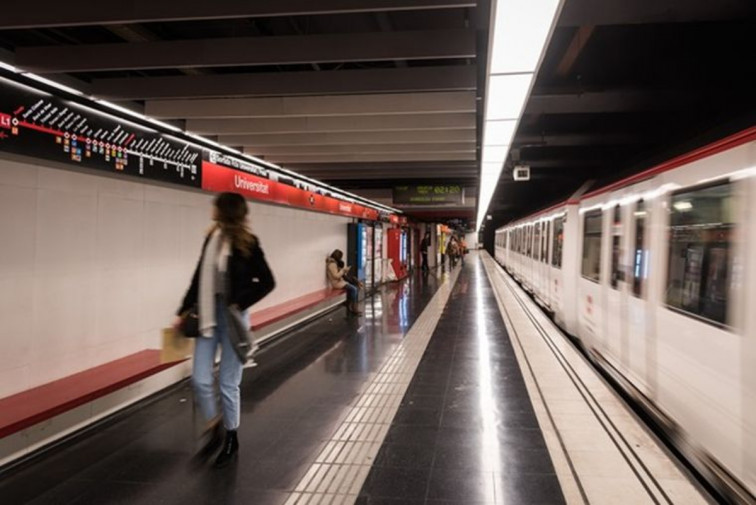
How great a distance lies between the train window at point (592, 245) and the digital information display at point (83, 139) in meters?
4.53

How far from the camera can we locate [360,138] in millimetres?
5539

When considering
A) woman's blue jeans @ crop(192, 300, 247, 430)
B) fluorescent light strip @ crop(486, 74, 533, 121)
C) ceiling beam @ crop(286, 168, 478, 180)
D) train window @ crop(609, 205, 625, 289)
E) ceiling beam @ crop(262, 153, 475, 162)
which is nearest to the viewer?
woman's blue jeans @ crop(192, 300, 247, 430)

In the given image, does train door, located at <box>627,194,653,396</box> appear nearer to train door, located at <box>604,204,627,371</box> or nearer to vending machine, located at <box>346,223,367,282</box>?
train door, located at <box>604,204,627,371</box>

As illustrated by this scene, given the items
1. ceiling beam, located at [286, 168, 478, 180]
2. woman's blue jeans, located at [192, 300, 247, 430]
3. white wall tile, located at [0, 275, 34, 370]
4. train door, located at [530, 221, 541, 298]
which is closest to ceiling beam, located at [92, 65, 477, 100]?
white wall tile, located at [0, 275, 34, 370]

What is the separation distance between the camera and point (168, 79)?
13.1 feet

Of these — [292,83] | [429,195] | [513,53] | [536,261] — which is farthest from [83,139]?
[536,261]

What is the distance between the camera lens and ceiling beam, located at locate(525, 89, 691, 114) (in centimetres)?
580

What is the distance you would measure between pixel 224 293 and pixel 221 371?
19.2 inches

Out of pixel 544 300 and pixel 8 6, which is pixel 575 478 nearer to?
pixel 8 6

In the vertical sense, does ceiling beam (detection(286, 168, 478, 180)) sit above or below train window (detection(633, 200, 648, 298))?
above

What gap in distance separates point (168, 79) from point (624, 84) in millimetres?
5018

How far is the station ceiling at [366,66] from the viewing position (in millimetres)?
3246

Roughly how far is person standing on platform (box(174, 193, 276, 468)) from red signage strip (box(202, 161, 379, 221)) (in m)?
2.69

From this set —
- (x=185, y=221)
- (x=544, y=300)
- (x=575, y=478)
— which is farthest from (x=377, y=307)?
(x=575, y=478)
